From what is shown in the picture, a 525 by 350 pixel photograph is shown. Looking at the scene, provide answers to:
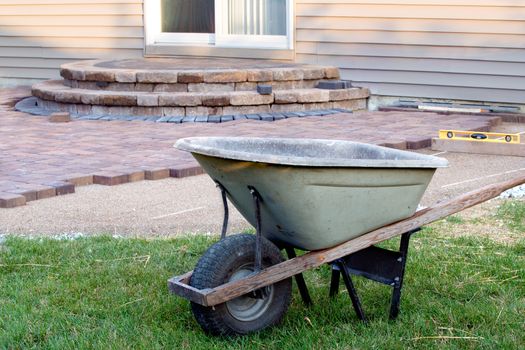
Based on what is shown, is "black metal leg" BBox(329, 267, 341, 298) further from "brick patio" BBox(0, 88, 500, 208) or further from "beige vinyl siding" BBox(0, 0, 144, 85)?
"beige vinyl siding" BBox(0, 0, 144, 85)

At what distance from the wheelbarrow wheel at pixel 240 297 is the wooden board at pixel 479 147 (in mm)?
4056

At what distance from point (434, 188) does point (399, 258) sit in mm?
2520

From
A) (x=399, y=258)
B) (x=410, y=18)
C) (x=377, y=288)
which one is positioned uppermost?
(x=410, y=18)

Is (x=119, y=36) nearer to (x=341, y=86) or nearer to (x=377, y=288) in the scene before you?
(x=341, y=86)

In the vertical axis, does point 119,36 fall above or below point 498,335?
above

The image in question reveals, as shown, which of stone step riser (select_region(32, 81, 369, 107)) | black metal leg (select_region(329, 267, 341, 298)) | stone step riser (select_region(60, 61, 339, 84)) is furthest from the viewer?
stone step riser (select_region(60, 61, 339, 84))

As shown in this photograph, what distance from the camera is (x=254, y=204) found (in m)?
3.41

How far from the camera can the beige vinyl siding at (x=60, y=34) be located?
11711 millimetres

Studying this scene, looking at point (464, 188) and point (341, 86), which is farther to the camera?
point (341, 86)

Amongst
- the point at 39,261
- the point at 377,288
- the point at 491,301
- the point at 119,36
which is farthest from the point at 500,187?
the point at 119,36

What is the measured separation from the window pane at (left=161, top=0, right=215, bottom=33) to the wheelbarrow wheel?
8139mm

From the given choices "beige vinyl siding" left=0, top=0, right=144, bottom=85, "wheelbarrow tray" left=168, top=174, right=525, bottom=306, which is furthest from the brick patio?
"wheelbarrow tray" left=168, top=174, right=525, bottom=306

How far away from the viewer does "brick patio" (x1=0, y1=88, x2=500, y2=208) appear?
6.27m

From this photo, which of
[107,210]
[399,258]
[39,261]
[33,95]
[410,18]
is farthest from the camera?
[33,95]
